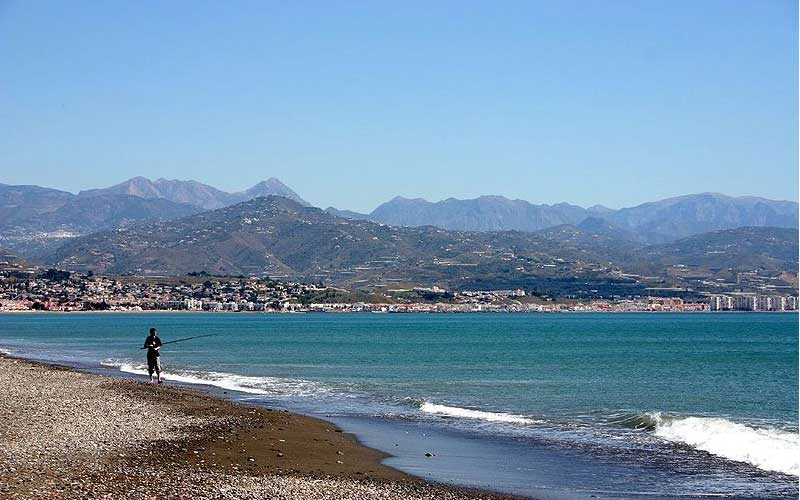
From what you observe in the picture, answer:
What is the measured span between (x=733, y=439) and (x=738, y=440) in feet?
0.51

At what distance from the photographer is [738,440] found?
2212cm

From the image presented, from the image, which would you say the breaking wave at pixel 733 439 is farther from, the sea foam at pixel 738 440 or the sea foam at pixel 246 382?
the sea foam at pixel 246 382

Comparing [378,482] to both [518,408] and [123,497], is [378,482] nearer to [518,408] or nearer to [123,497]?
[123,497]

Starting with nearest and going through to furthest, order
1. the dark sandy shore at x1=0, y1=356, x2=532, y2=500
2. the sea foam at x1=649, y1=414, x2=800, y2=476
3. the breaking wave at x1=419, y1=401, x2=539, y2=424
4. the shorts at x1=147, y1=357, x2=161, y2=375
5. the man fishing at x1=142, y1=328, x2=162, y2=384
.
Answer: the dark sandy shore at x1=0, y1=356, x2=532, y2=500
the sea foam at x1=649, y1=414, x2=800, y2=476
the breaking wave at x1=419, y1=401, x2=539, y2=424
the man fishing at x1=142, y1=328, x2=162, y2=384
the shorts at x1=147, y1=357, x2=161, y2=375

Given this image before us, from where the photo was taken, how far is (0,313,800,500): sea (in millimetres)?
18422

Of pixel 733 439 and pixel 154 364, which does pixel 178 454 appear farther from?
pixel 154 364

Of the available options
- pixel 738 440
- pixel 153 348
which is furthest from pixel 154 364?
pixel 738 440

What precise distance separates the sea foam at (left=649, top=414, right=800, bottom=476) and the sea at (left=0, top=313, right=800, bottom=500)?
0.06m

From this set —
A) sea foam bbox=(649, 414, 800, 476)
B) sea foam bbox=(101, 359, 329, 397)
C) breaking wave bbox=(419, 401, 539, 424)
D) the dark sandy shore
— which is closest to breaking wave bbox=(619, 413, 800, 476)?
sea foam bbox=(649, 414, 800, 476)

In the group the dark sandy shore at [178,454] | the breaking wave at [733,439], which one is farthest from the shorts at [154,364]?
the breaking wave at [733,439]

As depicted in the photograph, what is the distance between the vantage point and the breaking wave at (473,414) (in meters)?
27.0

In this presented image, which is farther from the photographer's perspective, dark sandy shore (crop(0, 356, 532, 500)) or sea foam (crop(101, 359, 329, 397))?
sea foam (crop(101, 359, 329, 397))

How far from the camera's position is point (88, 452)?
1662 centimetres

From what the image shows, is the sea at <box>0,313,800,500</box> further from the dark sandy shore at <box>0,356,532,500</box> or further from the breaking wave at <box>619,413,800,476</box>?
the dark sandy shore at <box>0,356,532,500</box>
